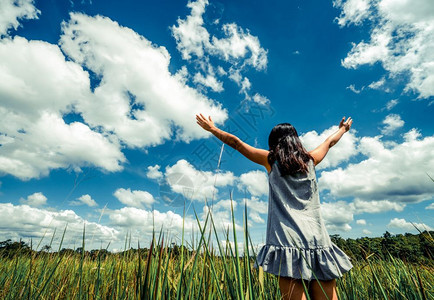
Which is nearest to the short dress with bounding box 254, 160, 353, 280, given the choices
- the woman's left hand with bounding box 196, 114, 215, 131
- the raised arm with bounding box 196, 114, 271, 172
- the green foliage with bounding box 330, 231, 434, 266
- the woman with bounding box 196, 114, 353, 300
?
the woman with bounding box 196, 114, 353, 300

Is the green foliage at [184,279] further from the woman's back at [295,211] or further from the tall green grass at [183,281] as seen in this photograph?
the woman's back at [295,211]

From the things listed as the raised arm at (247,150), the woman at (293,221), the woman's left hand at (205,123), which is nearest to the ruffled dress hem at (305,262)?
the woman at (293,221)

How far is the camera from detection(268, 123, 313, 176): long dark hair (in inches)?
103

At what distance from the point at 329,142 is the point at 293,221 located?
4.66ft

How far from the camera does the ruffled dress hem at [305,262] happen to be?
2188mm

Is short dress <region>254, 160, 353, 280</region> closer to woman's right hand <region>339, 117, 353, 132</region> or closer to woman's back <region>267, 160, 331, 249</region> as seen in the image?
woman's back <region>267, 160, 331, 249</region>

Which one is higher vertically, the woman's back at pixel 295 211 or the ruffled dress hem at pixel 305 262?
the woman's back at pixel 295 211

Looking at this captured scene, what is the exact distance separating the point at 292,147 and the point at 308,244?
3.40 feet

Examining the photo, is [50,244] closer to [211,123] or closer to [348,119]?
[211,123]

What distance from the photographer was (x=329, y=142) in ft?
→ 10.8

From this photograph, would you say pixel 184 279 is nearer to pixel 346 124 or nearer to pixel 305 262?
pixel 305 262

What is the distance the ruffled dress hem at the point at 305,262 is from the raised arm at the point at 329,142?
3.43ft

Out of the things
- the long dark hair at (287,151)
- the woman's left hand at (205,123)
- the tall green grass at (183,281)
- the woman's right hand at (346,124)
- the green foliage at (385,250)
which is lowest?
the tall green grass at (183,281)

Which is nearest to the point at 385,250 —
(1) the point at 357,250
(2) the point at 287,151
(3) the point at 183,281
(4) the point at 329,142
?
(1) the point at 357,250
